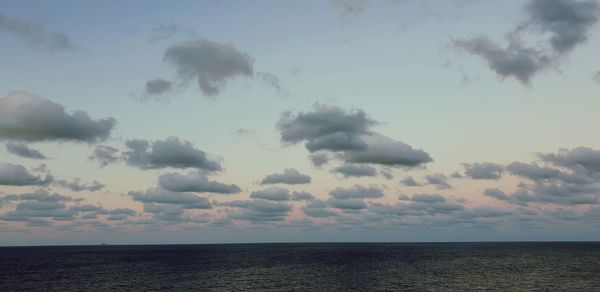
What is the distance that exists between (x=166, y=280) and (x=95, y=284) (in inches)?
603

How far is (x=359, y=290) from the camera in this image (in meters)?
92.0

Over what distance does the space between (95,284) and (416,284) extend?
69262 mm

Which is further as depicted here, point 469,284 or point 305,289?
point 469,284

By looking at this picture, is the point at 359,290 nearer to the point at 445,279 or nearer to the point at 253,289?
the point at 253,289

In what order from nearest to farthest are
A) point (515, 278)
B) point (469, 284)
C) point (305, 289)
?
point (305, 289), point (469, 284), point (515, 278)

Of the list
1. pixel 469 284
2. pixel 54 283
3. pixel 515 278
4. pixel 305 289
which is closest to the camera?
pixel 305 289

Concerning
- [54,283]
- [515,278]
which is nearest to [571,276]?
[515,278]

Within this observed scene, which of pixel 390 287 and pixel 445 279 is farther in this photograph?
pixel 445 279

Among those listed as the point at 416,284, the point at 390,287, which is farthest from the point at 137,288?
the point at 416,284

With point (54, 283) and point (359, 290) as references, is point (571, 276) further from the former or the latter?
point (54, 283)

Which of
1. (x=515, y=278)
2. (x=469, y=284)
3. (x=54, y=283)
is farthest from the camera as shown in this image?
(x=515, y=278)

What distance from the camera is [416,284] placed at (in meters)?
100

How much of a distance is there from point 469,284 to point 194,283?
58466 mm

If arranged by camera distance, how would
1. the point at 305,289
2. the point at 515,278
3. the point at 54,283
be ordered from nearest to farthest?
1. the point at 305,289
2. the point at 54,283
3. the point at 515,278
